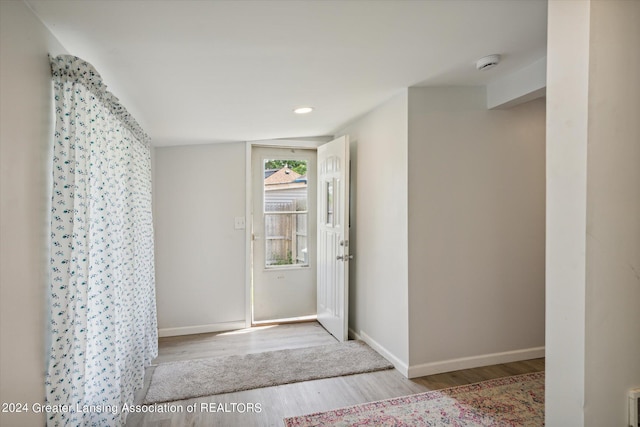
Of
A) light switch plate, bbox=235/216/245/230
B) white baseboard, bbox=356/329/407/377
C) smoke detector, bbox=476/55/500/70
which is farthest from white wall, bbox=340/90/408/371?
light switch plate, bbox=235/216/245/230

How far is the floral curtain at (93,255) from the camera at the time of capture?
139 centimetres

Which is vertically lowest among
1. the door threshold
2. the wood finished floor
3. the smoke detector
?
the door threshold

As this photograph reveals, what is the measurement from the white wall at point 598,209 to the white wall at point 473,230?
1.46 m

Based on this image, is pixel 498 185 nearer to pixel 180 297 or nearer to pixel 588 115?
pixel 588 115

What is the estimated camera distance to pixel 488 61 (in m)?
2.10

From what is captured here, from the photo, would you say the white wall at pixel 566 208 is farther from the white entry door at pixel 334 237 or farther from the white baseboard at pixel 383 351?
the white entry door at pixel 334 237

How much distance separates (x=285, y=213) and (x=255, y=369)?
1.85m

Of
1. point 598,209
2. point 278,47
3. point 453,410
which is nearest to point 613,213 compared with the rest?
point 598,209

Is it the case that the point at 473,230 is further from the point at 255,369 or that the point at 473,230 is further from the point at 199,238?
the point at 199,238

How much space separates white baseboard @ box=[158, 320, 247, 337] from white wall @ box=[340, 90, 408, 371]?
128 cm

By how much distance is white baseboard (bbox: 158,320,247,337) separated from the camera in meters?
3.69

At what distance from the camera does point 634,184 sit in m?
1.15

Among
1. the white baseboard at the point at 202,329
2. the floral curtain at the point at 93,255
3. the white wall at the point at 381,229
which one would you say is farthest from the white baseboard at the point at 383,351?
the floral curtain at the point at 93,255

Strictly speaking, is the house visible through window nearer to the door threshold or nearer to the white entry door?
the white entry door
